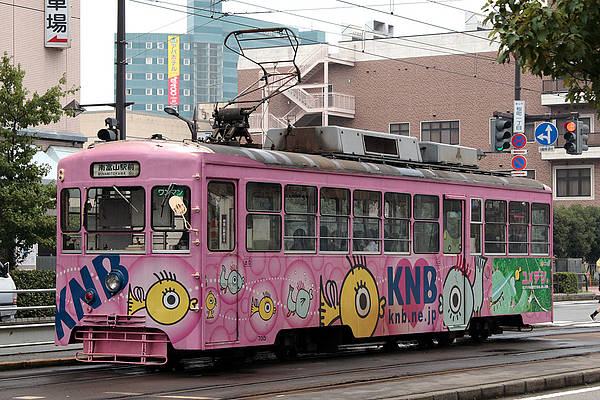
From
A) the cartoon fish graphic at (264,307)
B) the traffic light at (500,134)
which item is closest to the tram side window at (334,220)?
the cartoon fish graphic at (264,307)

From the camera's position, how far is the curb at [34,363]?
15539mm

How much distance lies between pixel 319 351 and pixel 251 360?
1.03 m

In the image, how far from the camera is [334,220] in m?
15.9

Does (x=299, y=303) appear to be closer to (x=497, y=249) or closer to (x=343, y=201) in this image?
(x=343, y=201)

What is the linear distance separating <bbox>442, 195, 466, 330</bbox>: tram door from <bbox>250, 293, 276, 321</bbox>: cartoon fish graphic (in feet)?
14.5

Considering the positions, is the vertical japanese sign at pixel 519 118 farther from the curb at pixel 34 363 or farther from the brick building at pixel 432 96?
the brick building at pixel 432 96

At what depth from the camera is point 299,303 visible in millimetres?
15367

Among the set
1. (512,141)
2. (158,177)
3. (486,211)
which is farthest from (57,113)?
(158,177)

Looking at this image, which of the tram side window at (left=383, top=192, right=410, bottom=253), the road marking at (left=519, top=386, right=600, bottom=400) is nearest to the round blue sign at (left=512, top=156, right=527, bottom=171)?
the tram side window at (left=383, top=192, right=410, bottom=253)

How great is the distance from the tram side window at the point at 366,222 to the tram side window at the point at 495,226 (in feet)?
10.5

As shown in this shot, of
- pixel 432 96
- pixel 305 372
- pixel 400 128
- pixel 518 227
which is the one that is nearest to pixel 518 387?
pixel 305 372

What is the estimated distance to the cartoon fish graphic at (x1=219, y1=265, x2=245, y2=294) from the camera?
14137 millimetres

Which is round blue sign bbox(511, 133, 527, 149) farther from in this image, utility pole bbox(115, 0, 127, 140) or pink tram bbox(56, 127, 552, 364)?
utility pole bbox(115, 0, 127, 140)

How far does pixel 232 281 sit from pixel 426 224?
472cm
